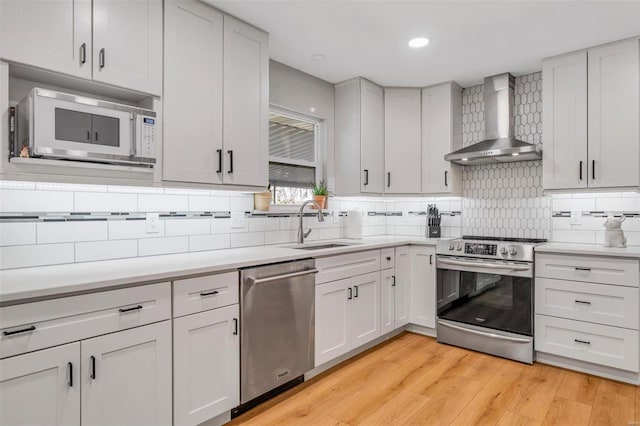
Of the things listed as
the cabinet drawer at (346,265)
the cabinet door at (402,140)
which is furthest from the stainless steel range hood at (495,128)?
the cabinet drawer at (346,265)

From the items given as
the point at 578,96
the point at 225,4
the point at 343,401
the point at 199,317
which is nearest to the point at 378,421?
the point at 343,401

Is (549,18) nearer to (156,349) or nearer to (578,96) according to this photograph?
(578,96)

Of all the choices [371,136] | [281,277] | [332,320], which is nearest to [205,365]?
[281,277]

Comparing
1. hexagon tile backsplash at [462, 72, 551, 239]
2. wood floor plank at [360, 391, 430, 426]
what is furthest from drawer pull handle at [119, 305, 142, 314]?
hexagon tile backsplash at [462, 72, 551, 239]

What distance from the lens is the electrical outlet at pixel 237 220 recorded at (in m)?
2.93

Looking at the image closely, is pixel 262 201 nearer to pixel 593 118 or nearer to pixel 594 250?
pixel 594 250

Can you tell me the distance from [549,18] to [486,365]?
2576 millimetres

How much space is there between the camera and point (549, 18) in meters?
2.59

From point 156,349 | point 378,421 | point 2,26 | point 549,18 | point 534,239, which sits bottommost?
point 378,421

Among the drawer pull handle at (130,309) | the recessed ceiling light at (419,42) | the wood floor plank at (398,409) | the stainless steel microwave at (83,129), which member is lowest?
the wood floor plank at (398,409)

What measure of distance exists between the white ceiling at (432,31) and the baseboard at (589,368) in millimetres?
2453

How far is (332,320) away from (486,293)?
139 cm

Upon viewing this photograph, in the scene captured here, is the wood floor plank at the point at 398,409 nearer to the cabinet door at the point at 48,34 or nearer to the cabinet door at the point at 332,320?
the cabinet door at the point at 332,320

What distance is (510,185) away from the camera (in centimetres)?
379
